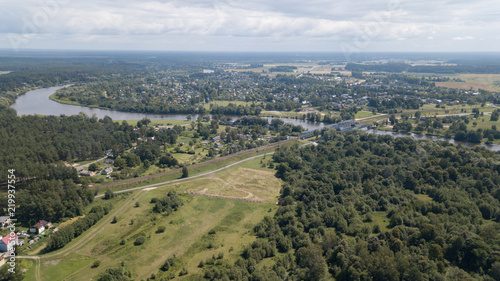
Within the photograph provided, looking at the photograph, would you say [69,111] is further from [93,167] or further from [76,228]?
[76,228]

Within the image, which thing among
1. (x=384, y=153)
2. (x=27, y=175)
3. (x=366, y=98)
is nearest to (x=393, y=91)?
(x=366, y=98)

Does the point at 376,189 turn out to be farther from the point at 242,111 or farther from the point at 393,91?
the point at 393,91

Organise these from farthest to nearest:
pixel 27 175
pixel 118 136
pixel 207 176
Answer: pixel 118 136
pixel 207 176
pixel 27 175

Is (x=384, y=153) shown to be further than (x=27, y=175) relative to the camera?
Yes

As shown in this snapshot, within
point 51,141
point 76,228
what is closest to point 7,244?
point 76,228

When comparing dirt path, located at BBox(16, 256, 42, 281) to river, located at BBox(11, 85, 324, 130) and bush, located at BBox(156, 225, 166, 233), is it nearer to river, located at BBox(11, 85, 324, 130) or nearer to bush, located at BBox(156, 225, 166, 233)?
bush, located at BBox(156, 225, 166, 233)

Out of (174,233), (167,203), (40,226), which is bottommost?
(174,233)
